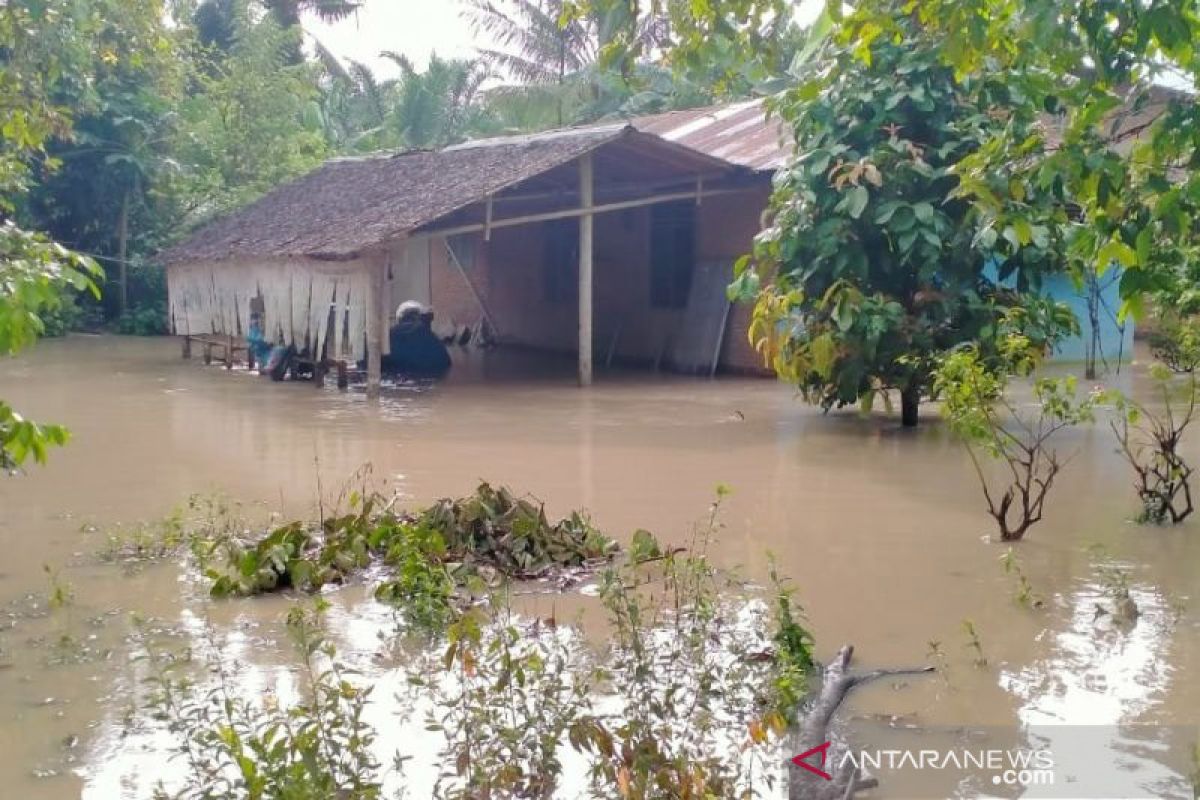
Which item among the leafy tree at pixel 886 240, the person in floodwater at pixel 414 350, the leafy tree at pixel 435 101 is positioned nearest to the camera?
the leafy tree at pixel 886 240

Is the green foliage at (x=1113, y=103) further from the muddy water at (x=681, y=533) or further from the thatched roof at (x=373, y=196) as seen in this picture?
the thatched roof at (x=373, y=196)

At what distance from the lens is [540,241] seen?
21.7 metres

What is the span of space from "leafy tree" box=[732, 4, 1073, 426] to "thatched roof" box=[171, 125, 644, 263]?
4143 millimetres

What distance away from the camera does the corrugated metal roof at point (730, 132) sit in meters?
16.4

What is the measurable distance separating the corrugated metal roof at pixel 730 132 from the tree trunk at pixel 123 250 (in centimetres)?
1052

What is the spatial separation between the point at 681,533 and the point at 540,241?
1417 centimetres

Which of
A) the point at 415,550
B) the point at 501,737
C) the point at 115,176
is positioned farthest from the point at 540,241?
the point at 501,737

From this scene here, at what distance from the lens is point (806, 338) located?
36.9 feet

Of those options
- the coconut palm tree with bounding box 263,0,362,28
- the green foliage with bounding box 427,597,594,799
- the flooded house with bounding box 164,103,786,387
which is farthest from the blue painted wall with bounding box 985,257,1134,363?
the coconut palm tree with bounding box 263,0,362,28

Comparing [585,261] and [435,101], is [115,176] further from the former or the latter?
[585,261]

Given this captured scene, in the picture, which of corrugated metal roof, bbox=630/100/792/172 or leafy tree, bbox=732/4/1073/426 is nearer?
leafy tree, bbox=732/4/1073/426

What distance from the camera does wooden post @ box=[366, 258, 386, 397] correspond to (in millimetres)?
15031

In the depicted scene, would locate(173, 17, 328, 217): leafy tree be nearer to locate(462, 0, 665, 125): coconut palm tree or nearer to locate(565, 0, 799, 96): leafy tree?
locate(462, 0, 665, 125): coconut palm tree

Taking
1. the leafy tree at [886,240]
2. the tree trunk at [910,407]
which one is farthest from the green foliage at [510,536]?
the tree trunk at [910,407]
